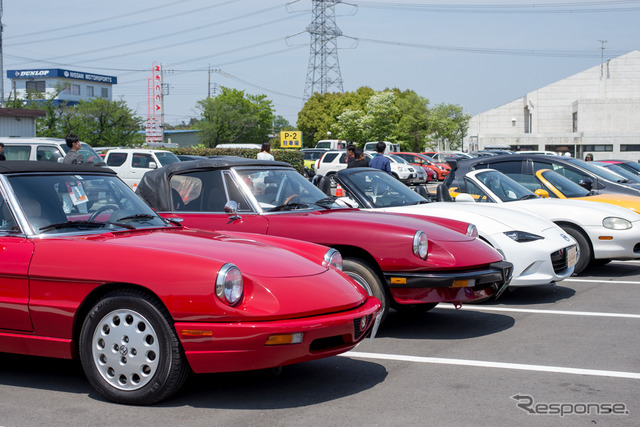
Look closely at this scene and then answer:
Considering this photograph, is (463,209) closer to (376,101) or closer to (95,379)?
(95,379)

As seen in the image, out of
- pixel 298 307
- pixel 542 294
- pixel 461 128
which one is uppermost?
pixel 461 128

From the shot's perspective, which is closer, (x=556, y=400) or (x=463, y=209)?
(x=556, y=400)

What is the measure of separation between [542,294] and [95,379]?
575 centimetres

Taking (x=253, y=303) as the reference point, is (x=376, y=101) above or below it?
above

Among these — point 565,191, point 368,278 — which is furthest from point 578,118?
point 368,278

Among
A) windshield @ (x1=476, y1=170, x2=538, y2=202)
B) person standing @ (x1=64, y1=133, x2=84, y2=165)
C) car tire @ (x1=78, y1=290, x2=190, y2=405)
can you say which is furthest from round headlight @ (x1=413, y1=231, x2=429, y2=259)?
person standing @ (x1=64, y1=133, x2=84, y2=165)

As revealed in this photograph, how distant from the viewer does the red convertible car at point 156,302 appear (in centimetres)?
424

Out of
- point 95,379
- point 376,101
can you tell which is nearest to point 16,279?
point 95,379

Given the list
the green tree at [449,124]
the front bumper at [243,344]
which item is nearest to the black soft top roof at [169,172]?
the front bumper at [243,344]

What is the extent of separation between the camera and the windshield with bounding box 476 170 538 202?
10.1 meters

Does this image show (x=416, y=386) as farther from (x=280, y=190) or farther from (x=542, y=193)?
(x=542, y=193)

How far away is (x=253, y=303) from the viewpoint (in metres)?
4.27

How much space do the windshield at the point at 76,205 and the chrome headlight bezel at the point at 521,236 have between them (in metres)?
3.93

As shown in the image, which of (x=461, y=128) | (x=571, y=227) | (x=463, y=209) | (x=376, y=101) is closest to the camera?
(x=463, y=209)
